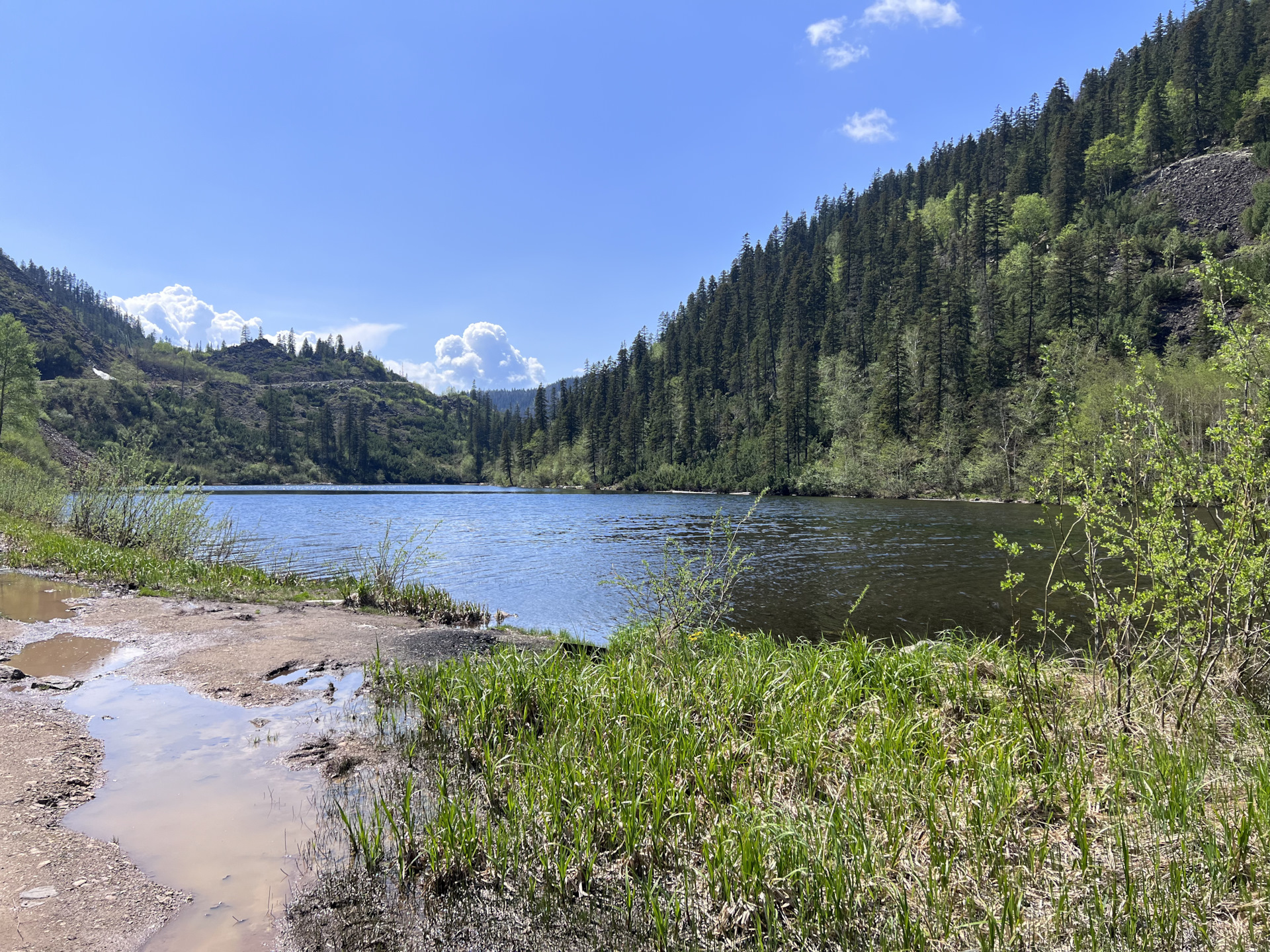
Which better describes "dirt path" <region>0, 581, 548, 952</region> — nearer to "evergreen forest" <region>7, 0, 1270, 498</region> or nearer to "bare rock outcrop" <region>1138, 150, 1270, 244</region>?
"evergreen forest" <region>7, 0, 1270, 498</region>

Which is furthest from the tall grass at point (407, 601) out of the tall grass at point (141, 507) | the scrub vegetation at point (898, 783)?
the tall grass at point (141, 507)

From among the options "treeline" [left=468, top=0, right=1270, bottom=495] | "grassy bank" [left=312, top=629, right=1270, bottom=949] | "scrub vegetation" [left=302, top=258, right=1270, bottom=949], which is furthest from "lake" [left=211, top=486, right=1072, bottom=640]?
"treeline" [left=468, top=0, right=1270, bottom=495]

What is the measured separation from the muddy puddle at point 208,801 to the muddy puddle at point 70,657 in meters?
1.15

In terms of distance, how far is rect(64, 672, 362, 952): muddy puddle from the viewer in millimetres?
3898

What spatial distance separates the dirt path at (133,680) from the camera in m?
3.73

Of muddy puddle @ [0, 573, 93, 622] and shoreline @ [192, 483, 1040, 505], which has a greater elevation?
shoreline @ [192, 483, 1040, 505]

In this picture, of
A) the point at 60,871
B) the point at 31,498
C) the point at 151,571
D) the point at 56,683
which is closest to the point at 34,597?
the point at 151,571

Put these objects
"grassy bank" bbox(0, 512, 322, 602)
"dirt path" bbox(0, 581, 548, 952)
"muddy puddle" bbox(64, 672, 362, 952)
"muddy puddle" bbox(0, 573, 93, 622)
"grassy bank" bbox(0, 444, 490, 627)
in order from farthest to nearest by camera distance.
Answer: "grassy bank" bbox(0, 512, 322, 602), "grassy bank" bbox(0, 444, 490, 627), "muddy puddle" bbox(0, 573, 93, 622), "muddy puddle" bbox(64, 672, 362, 952), "dirt path" bbox(0, 581, 548, 952)

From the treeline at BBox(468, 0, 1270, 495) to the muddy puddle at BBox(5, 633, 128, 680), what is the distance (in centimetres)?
6923

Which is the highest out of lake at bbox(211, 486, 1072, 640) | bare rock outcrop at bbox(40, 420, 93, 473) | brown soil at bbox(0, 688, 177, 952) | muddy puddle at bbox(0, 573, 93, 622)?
bare rock outcrop at bbox(40, 420, 93, 473)

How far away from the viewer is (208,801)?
5.32 metres

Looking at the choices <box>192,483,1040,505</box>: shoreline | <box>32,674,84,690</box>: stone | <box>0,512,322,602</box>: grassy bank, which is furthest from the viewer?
<box>192,483,1040,505</box>: shoreline

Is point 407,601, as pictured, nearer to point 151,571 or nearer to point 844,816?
point 151,571

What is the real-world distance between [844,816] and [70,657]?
471 inches
